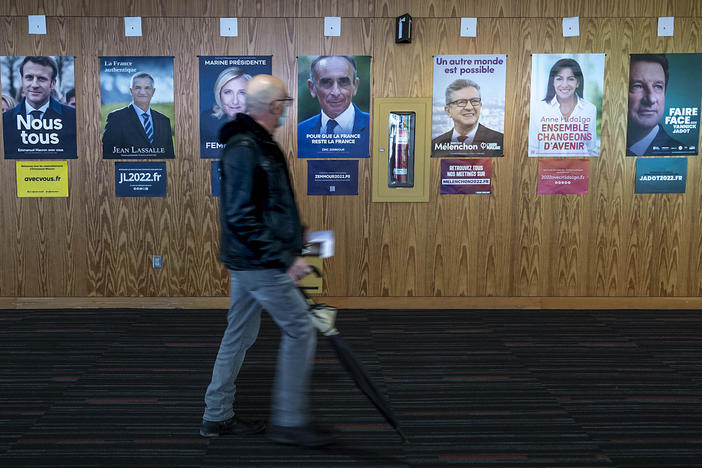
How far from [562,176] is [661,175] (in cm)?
86

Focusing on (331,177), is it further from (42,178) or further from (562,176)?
(42,178)

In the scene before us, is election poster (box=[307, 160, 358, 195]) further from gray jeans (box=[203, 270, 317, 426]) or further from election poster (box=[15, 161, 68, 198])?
gray jeans (box=[203, 270, 317, 426])

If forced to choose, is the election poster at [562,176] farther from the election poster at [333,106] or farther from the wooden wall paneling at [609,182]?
the election poster at [333,106]

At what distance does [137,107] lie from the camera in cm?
516

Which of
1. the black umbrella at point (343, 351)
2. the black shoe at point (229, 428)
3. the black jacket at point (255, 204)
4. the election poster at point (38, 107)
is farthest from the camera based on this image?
the election poster at point (38, 107)

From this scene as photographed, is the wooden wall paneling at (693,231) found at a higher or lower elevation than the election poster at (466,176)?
lower

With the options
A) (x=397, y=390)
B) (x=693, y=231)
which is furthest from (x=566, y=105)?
(x=397, y=390)

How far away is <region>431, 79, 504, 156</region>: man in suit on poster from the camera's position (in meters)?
5.18

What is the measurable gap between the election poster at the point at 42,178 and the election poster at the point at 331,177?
6.95 ft

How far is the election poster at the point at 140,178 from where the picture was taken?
521cm

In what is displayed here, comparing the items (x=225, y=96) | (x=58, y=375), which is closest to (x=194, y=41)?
(x=225, y=96)

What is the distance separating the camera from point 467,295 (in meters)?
5.38

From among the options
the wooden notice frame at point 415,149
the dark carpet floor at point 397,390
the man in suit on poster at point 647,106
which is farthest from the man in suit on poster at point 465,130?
the dark carpet floor at point 397,390

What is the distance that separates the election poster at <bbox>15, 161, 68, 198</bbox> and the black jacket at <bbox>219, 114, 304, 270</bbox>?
10.5 feet
